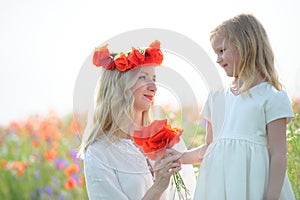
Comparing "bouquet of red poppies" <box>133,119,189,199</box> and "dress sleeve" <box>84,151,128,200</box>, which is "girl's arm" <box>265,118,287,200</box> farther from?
"dress sleeve" <box>84,151,128,200</box>

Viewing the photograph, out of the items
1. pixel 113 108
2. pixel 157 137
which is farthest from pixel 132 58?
pixel 157 137

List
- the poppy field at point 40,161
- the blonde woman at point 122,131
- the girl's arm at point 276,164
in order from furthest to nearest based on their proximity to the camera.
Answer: the poppy field at point 40,161 → the blonde woman at point 122,131 → the girl's arm at point 276,164

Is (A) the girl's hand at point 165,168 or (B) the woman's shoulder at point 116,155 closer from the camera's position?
(A) the girl's hand at point 165,168

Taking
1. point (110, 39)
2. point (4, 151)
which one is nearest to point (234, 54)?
point (110, 39)

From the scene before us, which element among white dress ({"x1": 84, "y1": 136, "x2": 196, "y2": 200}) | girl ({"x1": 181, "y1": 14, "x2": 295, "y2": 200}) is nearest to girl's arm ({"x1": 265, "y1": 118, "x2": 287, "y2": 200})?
girl ({"x1": 181, "y1": 14, "x2": 295, "y2": 200})

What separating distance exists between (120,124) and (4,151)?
116 inches

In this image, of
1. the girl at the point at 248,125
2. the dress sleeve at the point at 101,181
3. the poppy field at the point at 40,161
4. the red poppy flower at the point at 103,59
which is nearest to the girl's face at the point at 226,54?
the girl at the point at 248,125

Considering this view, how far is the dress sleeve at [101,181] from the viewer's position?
2740 millimetres

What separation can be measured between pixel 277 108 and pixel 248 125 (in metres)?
0.15

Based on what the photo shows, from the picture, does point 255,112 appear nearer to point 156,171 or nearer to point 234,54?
point 234,54

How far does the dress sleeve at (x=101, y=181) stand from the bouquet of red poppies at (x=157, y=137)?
0.24 m

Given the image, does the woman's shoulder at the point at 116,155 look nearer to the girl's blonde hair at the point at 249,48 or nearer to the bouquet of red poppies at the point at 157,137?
the bouquet of red poppies at the point at 157,137

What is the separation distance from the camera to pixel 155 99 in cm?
288

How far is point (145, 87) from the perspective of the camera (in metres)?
2.71
